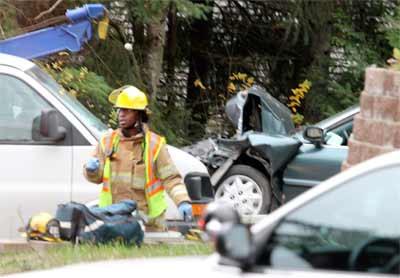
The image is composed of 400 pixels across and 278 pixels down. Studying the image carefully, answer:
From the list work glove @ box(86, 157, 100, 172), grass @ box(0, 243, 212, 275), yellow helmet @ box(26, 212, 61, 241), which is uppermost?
work glove @ box(86, 157, 100, 172)

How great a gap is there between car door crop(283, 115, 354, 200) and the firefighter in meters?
3.86

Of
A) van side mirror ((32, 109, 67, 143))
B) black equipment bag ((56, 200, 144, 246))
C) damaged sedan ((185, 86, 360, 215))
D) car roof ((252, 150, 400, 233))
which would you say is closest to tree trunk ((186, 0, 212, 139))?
damaged sedan ((185, 86, 360, 215))

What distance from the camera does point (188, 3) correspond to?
1578 cm

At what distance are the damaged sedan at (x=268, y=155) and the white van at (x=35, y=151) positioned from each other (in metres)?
3.07

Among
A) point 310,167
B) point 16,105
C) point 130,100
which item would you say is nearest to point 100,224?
point 130,100

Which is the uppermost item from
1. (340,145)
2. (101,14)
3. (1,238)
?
(101,14)

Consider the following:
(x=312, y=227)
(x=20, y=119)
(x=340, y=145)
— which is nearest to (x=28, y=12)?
(x=340, y=145)

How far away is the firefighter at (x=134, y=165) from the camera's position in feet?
28.1

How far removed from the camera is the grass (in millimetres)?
7754

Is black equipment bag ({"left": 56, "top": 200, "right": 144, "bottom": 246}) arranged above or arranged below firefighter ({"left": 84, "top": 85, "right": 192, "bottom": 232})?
below

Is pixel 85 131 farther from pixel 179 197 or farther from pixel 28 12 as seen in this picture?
pixel 28 12

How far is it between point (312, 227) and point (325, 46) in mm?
14668

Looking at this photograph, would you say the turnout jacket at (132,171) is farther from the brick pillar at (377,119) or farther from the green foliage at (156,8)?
the green foliage at (156,8)

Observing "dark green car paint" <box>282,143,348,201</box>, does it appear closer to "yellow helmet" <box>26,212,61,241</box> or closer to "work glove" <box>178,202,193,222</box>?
"work glove" <box>178,202,193,222</box>
